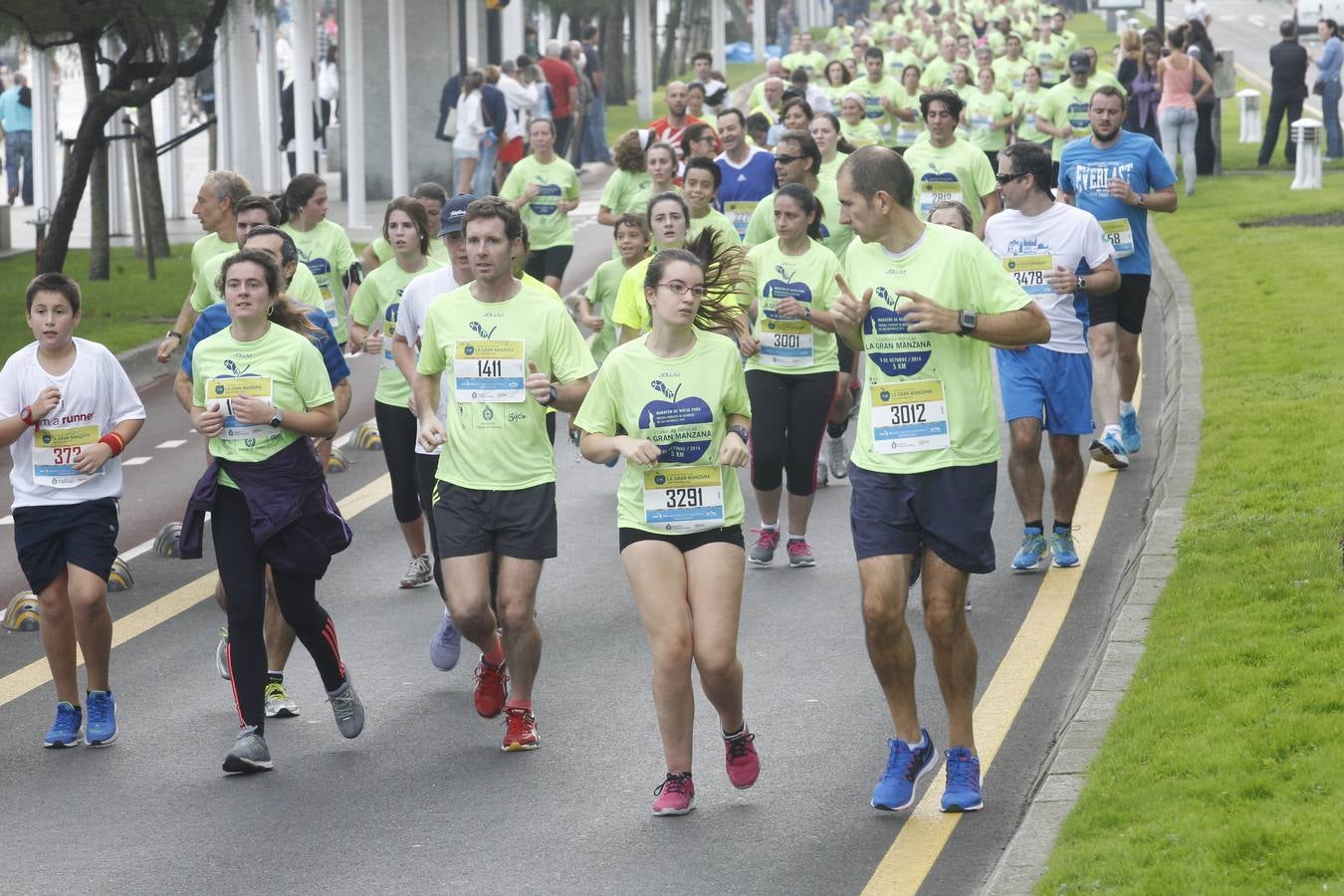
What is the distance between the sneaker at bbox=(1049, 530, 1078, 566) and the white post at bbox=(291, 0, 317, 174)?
19450 millimetres

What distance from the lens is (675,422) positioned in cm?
703

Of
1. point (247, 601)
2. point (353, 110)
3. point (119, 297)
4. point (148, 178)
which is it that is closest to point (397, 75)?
point (353, 110)

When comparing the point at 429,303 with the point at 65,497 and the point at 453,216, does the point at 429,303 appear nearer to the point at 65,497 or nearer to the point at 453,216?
the point at 453,216

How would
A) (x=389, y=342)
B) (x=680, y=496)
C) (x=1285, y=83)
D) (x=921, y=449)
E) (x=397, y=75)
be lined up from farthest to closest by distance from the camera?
(x=1285, y=83), (x=397, y=75), (x=389, y=342), (x=680, y=496), (x=921, y=449)

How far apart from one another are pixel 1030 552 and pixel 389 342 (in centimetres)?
314

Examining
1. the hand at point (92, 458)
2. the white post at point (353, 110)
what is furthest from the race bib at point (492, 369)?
the white post at point (353, 110)

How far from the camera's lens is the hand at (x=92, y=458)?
7938 millimetres

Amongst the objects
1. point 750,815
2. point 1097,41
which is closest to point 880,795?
point 750,815

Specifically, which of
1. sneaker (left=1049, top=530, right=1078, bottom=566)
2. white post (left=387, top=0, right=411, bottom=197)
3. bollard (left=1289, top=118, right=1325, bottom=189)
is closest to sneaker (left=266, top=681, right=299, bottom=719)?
sneaker (left=1049, top=530, right=1078, bottom=566)

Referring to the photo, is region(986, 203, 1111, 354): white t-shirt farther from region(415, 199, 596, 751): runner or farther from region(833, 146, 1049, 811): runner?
region(833, 146, 1049, 811): runner

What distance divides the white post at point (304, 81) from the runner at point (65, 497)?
20.7 m

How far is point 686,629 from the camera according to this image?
6.83m

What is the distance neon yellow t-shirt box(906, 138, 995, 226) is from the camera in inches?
567

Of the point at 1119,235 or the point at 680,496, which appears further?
the point at 1119,235
